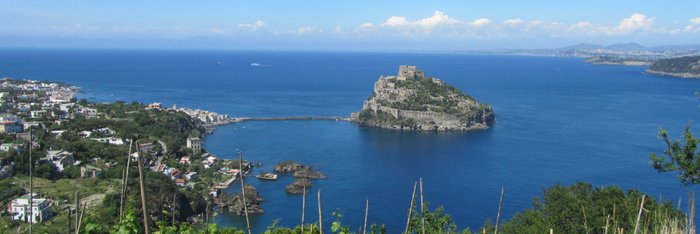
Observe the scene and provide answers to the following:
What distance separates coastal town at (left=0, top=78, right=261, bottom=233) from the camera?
10.0 metres

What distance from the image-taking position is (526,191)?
570 inches

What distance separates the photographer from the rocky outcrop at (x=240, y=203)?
41.0ft

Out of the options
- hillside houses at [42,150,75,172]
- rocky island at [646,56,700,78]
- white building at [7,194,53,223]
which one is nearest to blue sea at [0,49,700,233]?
white building at [7,194,53,223]

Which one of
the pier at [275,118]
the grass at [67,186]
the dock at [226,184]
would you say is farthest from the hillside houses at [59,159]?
the pier at [275,118]

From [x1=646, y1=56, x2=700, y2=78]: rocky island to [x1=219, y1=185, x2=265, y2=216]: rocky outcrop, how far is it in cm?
5400

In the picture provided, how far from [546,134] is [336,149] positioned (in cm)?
852

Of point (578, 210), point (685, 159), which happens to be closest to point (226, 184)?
point (578, 210)


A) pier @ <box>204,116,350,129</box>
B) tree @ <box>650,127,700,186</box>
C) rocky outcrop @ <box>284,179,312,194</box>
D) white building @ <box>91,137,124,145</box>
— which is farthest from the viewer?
pier @ <box>204,116,350,129</box>

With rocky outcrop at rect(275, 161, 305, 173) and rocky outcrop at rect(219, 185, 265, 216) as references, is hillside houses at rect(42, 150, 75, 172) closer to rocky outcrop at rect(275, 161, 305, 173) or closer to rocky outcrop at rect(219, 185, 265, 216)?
rocky outcrop at rect(219, 185, 265, 216)

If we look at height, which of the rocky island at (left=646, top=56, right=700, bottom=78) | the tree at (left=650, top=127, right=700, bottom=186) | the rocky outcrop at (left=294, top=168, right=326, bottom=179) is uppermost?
the rocky island at (left=646, top=56, right=700, bottom=78)

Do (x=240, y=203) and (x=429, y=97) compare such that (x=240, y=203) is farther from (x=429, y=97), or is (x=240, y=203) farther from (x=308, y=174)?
(x=429, y=97)

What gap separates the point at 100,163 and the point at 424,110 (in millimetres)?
15140

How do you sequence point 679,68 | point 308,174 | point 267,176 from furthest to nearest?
1. point 679,68
2. point 308,174
3. point 267,176

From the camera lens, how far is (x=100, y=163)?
46.5 ft
